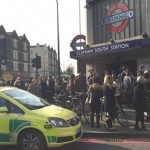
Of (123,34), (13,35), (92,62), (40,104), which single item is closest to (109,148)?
(40,104)

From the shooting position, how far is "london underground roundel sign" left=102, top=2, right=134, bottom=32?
77.2 feet

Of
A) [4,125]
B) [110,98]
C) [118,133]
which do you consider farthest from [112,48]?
[4,125]

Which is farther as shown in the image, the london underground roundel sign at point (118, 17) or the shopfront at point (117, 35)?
the london underground roundel sign at point (118, 17)

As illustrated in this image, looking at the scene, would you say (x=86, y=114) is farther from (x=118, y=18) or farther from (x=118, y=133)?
(x=118, y=18)

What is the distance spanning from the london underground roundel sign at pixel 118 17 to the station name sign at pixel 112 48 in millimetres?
1765

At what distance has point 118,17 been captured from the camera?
2406cm

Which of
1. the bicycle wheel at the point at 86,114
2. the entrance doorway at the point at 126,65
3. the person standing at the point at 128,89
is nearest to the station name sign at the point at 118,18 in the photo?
the entrance doorway at the point at 126,65

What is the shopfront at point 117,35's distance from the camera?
22125 mm

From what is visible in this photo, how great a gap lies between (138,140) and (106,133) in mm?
1069

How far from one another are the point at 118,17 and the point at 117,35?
1.08 metres

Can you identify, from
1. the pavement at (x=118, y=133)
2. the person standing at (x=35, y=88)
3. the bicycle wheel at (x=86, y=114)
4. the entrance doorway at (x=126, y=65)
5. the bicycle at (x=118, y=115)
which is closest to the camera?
the pavement at (x=118, y=133)

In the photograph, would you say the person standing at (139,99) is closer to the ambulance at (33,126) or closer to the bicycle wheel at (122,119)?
the bicycle wheel at (122,119)

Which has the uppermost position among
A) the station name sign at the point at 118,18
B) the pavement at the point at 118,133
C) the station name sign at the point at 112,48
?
the station name sign at the point at 118,18

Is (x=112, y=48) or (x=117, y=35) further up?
(x=117, y=35)
